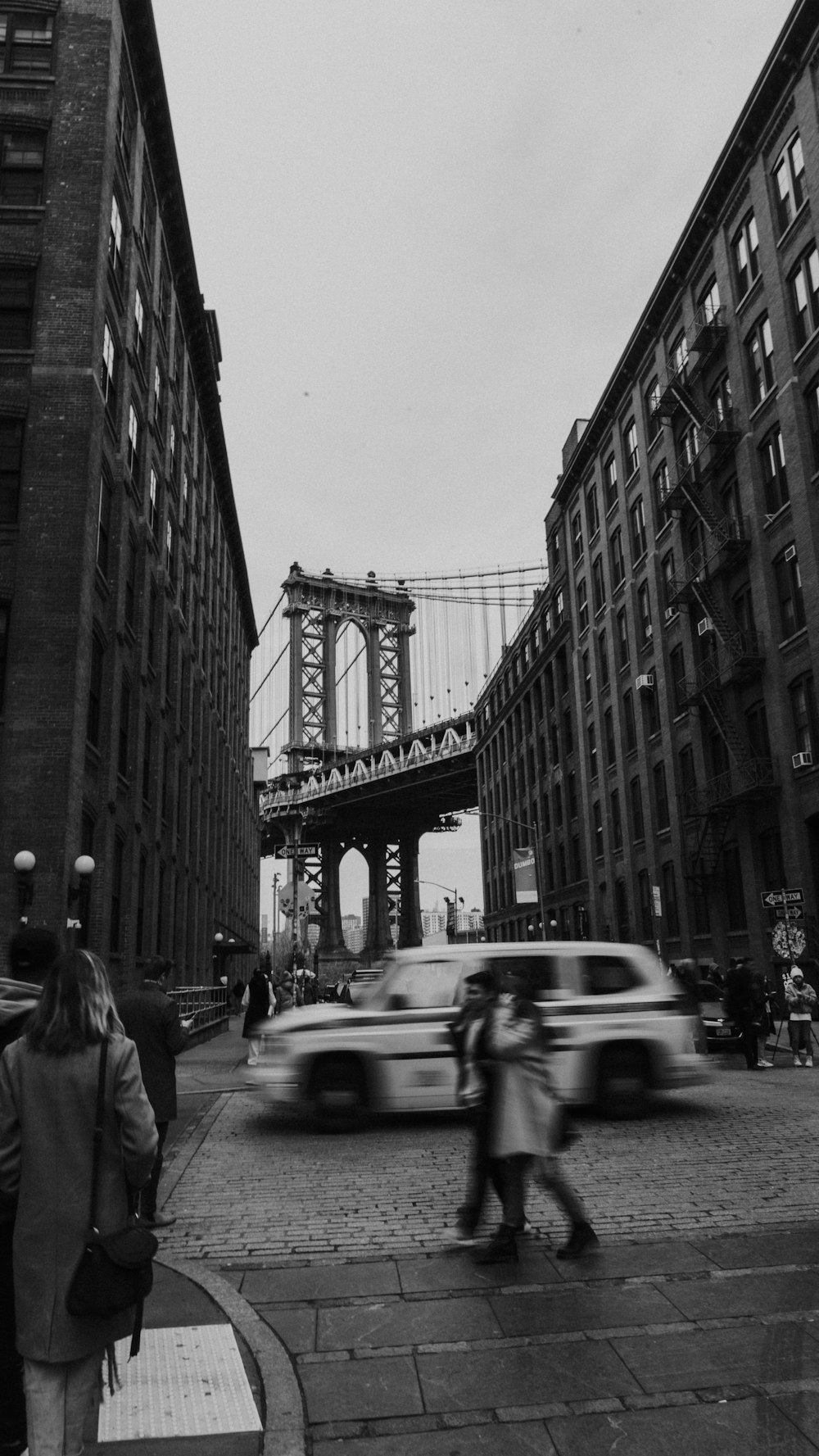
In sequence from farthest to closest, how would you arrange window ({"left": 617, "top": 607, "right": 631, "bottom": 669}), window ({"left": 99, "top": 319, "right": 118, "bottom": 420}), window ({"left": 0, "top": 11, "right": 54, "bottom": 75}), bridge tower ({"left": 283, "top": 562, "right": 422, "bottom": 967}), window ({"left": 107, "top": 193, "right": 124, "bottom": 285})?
bridge tower ({"left": 283, "top": 562, "right": 422, "bottom": 967})
window ({"left": 617, "top": 607, "right": 631, "bottom": 669})
window ({"left": 107, "top": 193, "right": 124, "bottom": 285})
window ({"left": 0, "top": 11, "right": 54, "bottom": 75})
window ({"left": 99, "top": 319, "right": 118, "bottom": 420})

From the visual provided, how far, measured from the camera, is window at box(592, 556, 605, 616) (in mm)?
46625

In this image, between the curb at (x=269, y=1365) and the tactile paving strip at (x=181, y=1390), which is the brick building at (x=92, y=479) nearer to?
the curb at (x=269, y=1365)

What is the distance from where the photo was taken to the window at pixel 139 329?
27656 millimetres

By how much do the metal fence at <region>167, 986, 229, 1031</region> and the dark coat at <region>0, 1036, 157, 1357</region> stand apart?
814 inches

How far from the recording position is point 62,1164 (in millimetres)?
3373

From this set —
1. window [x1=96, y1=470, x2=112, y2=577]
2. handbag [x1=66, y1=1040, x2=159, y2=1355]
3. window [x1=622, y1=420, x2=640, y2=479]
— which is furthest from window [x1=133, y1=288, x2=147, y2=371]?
handbag [x1=66, y1=1040, x2=159, y2=1355]

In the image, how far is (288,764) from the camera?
115562 millimetres

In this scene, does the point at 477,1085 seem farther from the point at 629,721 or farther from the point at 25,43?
the point at 629,721

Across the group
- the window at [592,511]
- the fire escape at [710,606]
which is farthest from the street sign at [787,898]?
the window at [592,511]

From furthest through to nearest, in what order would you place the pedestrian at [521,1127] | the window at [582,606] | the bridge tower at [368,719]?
the bridge tower at [368,719], the window at [582,606], the pedestrian at [521,1127]

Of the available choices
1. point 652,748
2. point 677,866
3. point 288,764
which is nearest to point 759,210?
point 652,748

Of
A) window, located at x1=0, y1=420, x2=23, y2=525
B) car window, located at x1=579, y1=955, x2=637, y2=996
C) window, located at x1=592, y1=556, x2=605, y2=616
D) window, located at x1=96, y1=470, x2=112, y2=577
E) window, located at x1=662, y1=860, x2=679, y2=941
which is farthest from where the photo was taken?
window, located at x1=592, y1=556, x2=605, y2=616

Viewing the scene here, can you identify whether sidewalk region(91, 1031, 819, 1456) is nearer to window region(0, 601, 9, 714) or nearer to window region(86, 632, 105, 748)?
window region(0, 601, 9, 714)

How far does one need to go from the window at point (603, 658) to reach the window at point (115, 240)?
2595 cm
